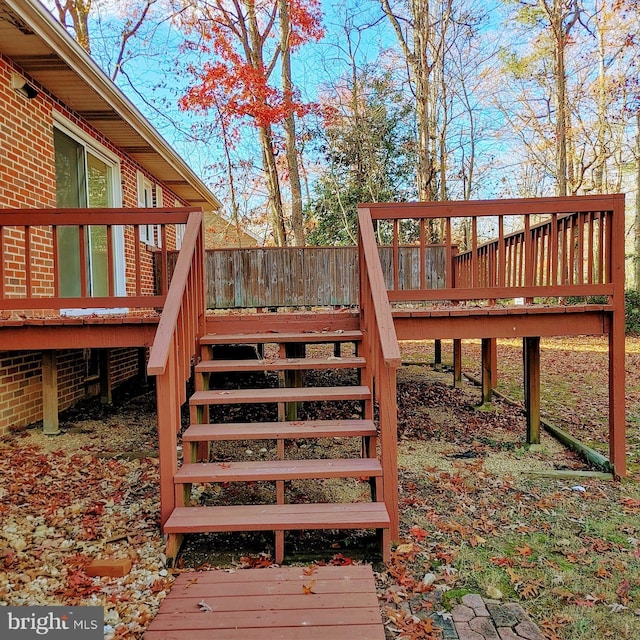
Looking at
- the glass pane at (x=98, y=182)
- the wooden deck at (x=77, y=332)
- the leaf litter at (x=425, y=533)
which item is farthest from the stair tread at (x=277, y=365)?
the glass pane at (x=98, y=182)

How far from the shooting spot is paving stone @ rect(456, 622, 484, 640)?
84.4 inches

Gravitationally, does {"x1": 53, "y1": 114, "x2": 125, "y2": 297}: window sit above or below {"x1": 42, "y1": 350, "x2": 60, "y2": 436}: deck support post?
above

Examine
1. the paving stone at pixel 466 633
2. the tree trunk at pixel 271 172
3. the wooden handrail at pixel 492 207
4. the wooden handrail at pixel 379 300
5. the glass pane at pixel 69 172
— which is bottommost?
the paving stone at pixel 466 633

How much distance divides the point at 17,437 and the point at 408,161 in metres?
14.7

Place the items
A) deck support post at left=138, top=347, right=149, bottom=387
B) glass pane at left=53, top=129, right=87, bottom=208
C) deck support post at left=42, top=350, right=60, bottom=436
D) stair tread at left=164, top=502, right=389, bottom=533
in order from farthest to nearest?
1. deck support post at left=138, top=347, right=149, bottom=387
2. glass pane at left=53, top=129, right=87, bottom=208
3. deck support post at left=42, top=350, right=60, bottom=436
4. stair tread at left=164, top=502, right=389, bottom=533

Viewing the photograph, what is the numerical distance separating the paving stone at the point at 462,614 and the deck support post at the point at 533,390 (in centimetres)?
277

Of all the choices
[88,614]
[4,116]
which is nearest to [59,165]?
[4,116]

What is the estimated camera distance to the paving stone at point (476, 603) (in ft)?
7.63

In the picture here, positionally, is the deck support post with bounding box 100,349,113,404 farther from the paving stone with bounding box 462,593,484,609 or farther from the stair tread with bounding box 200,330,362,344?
the paving stone with bounding box 462,593,484,609

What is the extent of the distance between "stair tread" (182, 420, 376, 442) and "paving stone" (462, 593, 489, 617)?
1076 millimetres

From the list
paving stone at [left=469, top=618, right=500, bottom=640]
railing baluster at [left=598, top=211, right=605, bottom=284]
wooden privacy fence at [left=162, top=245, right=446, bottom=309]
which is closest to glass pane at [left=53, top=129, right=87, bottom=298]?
wooden privacy fence at [left=162, top=245, right=446, bottom=309]

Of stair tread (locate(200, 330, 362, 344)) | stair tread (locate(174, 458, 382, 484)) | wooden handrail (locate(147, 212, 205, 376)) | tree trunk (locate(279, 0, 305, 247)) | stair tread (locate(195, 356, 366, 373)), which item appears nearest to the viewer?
Result: wooden handrail (locate(147, 212, 205, 376))

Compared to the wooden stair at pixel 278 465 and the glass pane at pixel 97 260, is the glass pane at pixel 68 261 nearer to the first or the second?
the glass pane at pixel 97 260

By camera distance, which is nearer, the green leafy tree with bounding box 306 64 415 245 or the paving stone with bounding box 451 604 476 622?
the paving stone with bounding box 451 604 476 622
